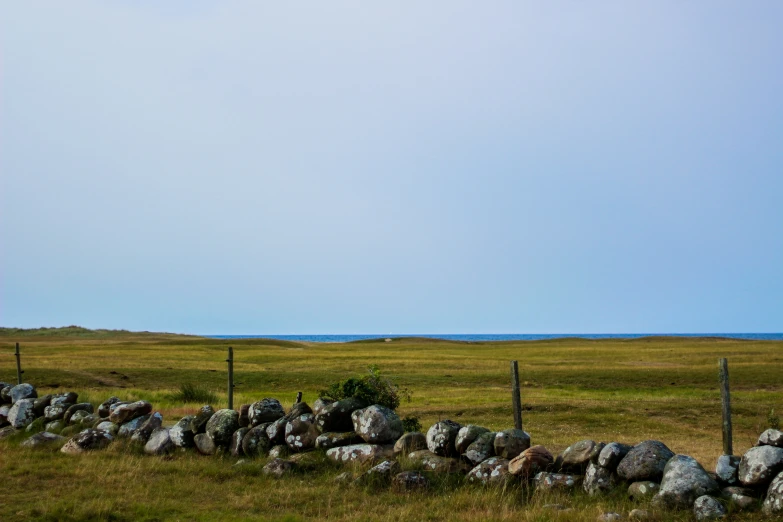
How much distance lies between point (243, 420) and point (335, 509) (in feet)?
20.2

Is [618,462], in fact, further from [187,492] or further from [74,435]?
[74,435]

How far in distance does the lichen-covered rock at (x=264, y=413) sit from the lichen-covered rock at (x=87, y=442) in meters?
4.04

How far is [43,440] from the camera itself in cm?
1777

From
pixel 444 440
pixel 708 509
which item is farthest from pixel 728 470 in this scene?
pixel 444 440

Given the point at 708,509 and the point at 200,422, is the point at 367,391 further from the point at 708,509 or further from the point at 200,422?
the point at 708,509

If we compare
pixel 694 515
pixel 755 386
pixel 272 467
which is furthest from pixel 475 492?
pixel 755 386

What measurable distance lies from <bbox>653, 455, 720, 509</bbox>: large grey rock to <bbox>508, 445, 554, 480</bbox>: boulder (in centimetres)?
226

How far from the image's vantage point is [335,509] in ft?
37.0

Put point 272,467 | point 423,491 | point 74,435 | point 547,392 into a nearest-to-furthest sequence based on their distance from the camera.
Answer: point 423,491
point 272,467
point 74,435
point 547,392

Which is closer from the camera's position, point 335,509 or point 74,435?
point 335,509

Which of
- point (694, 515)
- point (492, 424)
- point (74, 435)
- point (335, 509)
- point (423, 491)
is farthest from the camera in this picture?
point (492, 424)

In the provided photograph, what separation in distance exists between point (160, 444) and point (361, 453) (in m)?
5.72

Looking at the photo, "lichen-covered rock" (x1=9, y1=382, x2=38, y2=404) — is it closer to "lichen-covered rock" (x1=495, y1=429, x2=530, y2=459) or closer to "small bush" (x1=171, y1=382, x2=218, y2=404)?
"small bush" (x1=171, y1=382, x2=218, y2=404)

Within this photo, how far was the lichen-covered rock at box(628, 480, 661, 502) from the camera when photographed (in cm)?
1080
